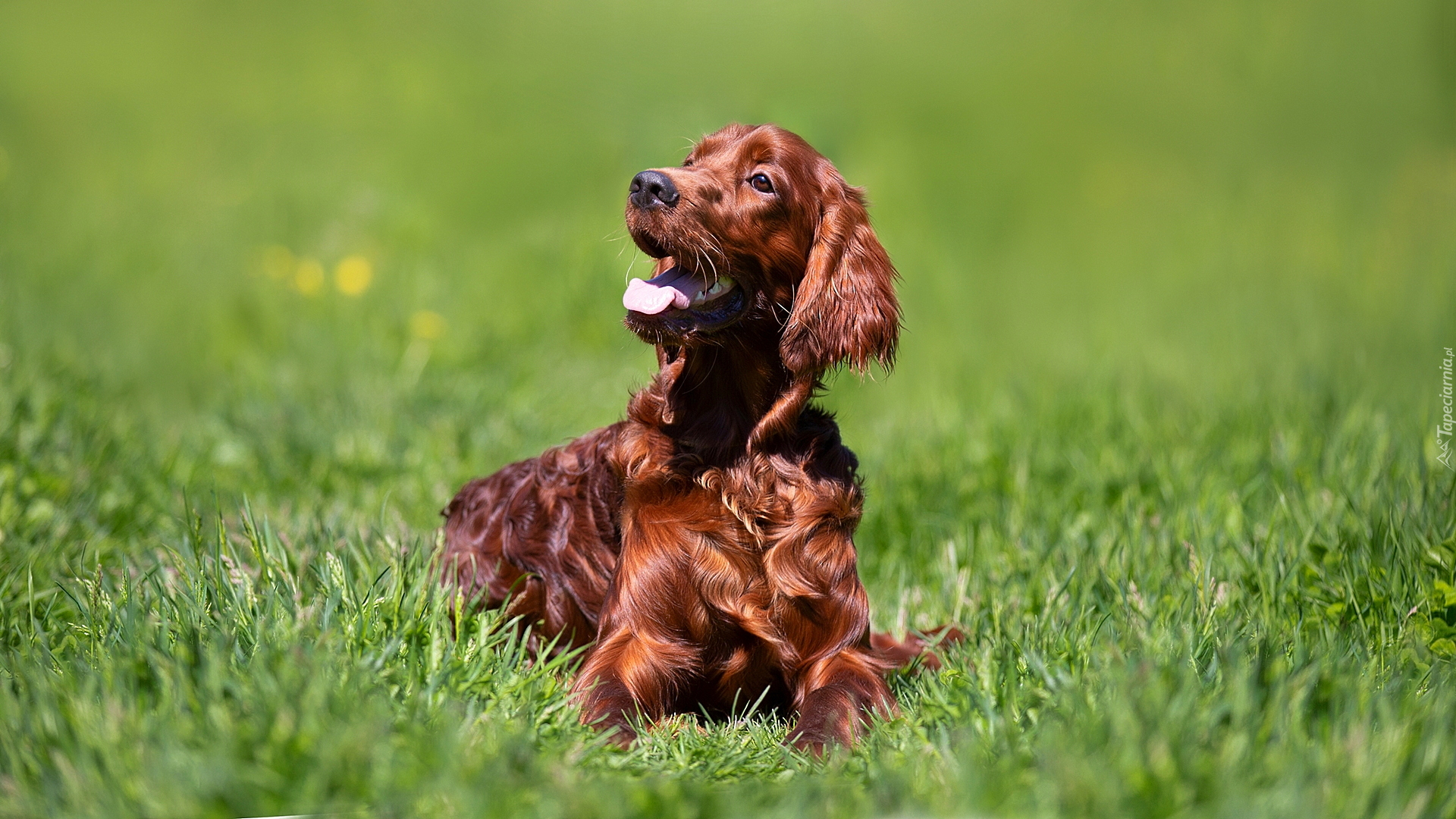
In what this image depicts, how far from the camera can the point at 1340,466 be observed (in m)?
3.80

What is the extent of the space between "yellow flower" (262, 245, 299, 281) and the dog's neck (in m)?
4.49

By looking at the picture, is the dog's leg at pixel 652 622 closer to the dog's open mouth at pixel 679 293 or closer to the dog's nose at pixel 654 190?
the dog's open mouth at pixel 679 293

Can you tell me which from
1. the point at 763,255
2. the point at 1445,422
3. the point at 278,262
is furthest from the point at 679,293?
the point at 278,262

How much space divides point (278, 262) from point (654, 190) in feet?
15.6

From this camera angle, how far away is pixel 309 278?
645 cm

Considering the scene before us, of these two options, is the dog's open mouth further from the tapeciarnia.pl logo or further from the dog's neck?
the tapeciarnia.pl logo

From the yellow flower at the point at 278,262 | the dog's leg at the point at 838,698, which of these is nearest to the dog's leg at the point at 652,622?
the dog's leg at the point at 838,698

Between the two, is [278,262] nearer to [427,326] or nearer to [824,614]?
[427,326]

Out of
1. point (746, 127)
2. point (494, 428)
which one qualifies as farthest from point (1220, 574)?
point (494, 428)

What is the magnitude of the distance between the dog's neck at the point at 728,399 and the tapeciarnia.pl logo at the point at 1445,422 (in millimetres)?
2316

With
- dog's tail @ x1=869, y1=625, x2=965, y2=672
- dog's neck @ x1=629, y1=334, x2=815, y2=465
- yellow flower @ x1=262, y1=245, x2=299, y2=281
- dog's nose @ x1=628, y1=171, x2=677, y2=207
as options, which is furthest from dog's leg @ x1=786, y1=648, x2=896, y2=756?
yellow flower @ x1=262, y1=245, x2=299, y2=281

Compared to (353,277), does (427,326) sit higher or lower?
lower

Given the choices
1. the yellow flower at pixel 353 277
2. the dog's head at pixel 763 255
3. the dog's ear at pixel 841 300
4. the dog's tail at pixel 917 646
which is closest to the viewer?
the dog's head at pixel 763 255

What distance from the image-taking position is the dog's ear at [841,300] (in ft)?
8.70
